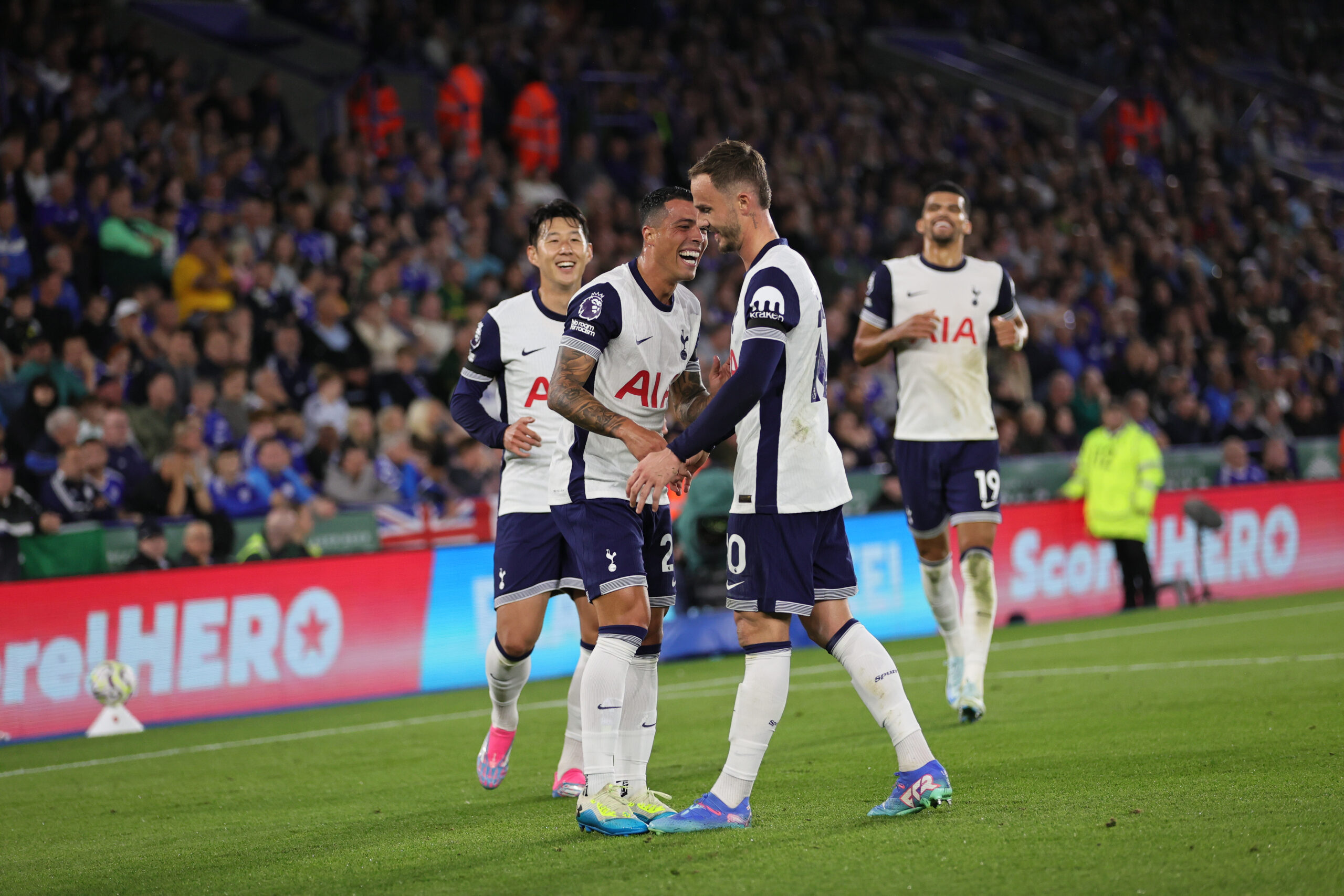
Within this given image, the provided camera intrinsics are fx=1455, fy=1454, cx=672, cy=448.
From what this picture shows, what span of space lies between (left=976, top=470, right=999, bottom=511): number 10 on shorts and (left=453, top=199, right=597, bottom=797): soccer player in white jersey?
108 inches

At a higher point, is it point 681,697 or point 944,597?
point 944,597

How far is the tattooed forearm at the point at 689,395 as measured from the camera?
19.3 ft

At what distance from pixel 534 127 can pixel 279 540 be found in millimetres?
8695

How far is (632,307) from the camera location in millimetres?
5578

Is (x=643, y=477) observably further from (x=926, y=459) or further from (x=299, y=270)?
(x=299, y=270)

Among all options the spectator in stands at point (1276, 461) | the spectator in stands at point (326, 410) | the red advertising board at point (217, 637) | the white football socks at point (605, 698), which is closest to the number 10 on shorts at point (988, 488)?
the white football socks at point (605, 698)

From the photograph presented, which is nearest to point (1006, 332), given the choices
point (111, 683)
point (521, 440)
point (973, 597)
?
point (973, 597)

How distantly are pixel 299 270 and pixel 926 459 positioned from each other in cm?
854

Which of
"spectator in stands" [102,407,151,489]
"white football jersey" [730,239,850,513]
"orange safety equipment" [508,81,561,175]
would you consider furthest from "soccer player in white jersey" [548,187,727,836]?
"orange safety equipment" [508,81,561,175]

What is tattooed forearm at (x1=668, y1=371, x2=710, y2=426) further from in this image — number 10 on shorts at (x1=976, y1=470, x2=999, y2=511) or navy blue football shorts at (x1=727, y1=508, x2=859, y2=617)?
number 10 on shorts at (x1=976, y1=470, x2=999, y2=511)

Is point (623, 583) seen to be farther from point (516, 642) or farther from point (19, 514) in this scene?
point (19, 514)

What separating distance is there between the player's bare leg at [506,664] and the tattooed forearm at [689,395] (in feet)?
4.31

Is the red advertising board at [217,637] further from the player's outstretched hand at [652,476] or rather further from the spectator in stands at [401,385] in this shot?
the player's outstretched hand at [652,476]

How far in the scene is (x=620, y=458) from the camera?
5.65 m
